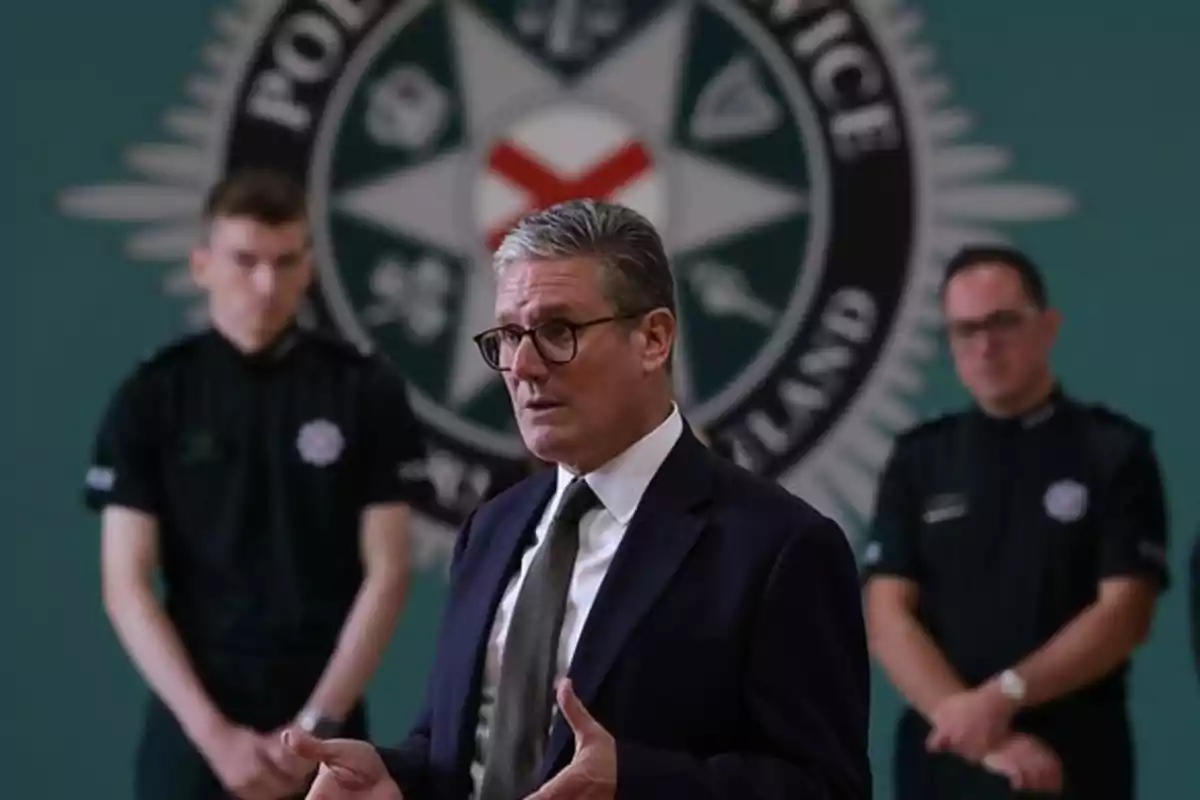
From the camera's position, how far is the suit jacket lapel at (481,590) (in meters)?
1.76

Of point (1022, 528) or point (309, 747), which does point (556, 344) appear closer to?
point (309, 747)

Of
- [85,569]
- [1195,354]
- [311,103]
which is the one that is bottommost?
[85,569]

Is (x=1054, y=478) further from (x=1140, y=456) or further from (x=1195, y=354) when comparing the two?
(x=1195, y=354)

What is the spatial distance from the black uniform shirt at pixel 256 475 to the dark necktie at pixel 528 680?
140 centimetres

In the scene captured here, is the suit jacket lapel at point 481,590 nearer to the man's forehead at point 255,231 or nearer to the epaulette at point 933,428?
the man's forehead at point 255,231

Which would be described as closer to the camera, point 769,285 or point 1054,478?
point 1054,478

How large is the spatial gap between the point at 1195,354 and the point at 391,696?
173 cm

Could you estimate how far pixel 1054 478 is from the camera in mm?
3180

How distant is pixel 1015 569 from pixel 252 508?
1.23m

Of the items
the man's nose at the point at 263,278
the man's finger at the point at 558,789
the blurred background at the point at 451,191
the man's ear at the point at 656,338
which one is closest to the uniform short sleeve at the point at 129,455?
the man's nose at the point at 263,278

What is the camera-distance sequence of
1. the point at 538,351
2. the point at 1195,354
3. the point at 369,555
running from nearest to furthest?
the point at 538,351, the point at 369,555, the point at 1195,354

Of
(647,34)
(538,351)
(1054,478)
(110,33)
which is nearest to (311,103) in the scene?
(110,33)

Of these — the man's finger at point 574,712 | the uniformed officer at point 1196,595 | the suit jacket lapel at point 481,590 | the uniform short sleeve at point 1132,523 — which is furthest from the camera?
the uniform short sleeve at point 1132,523

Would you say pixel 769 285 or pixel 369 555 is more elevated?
pixel 769 285
